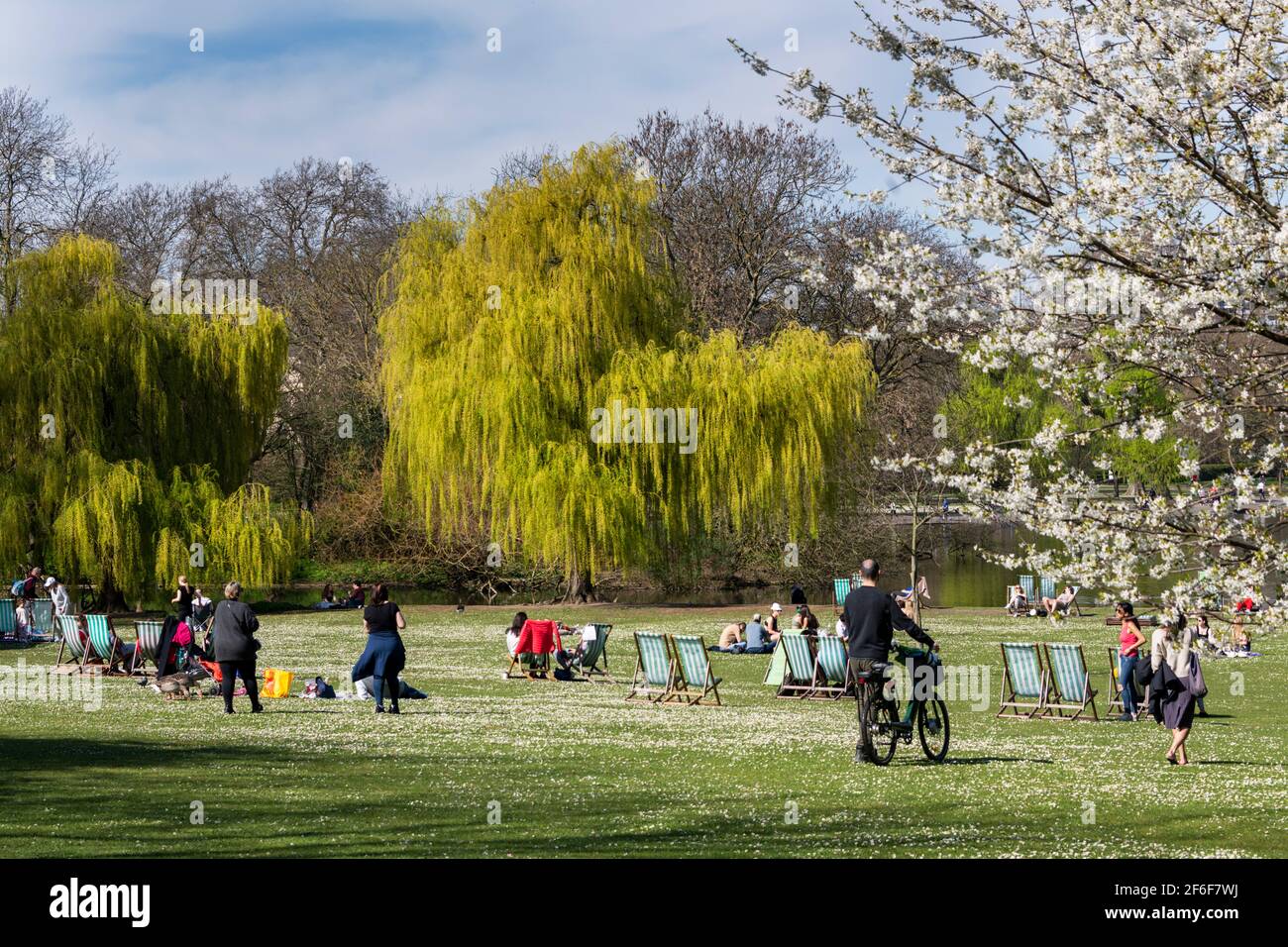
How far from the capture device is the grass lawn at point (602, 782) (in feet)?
30.1

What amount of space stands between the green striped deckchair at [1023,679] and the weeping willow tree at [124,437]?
2355 centimetres

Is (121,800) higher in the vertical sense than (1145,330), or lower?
lower

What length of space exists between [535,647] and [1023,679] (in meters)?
7.79

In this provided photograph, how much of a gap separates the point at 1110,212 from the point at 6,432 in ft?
118

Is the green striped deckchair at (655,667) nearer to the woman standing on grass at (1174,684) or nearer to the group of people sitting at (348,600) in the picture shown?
the woman standing on grass at (1174,684)

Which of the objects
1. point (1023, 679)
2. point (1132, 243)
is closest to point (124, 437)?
point (1023, 679)

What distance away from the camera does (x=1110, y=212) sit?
314 inches

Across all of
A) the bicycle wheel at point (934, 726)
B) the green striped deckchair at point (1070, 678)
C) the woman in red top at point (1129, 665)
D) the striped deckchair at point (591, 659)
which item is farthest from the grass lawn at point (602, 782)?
the striped deckchair at point (591, 659)

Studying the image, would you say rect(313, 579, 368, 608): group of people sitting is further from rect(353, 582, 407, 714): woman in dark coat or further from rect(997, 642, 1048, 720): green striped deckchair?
rect(997, 642, 1048, 720): green striped deckchair

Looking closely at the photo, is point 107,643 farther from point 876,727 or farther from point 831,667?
point 876,727

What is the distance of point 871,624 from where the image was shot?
13.1m

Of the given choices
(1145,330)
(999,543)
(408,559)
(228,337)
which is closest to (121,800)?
(1145,330)

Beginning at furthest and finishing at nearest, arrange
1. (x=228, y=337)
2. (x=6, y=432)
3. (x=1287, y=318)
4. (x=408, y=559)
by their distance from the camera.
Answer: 1. (x=408, y=559)
2. (x=228, y=337)
3. (x=6, y=432)
4. (x=1287, y=318)
